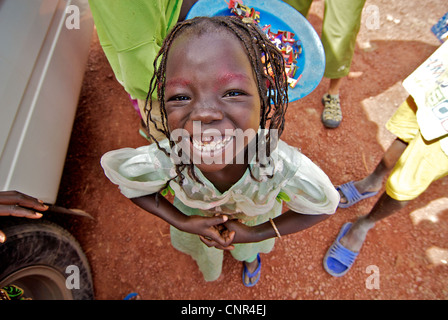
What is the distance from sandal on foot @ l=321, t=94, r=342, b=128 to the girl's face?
2249 millimetres

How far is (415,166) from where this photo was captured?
6.06 feet

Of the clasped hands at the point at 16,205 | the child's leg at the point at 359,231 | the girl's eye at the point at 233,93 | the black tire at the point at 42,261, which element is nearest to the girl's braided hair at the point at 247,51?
the girl's eye at the point at 233,93

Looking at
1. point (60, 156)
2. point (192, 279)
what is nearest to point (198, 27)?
point (60, 156)

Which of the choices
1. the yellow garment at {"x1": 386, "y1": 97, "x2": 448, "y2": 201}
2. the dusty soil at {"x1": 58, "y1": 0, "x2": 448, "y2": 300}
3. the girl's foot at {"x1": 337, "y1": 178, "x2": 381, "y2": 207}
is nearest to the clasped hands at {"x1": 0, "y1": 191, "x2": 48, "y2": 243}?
the dusty soil at {"x1": 58, "y1": 0, "x2": 448, "y2": 300}

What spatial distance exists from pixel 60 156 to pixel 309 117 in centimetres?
250

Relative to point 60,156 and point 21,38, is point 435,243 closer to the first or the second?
point 60,156

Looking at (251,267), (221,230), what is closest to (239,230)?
(221,230)

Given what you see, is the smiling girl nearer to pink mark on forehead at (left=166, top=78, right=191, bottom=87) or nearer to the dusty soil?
pink mark on forehead at (left=166, top=78, right=191, bottom=87)

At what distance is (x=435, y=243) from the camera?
8.58 ft

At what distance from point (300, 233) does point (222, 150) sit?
185cm

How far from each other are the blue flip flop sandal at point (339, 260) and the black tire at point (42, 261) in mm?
1982

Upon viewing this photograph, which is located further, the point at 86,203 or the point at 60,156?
the point at 86,203

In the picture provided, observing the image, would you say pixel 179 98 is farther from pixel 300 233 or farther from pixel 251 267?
pixel 300 233

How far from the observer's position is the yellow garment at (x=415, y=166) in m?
1.75
